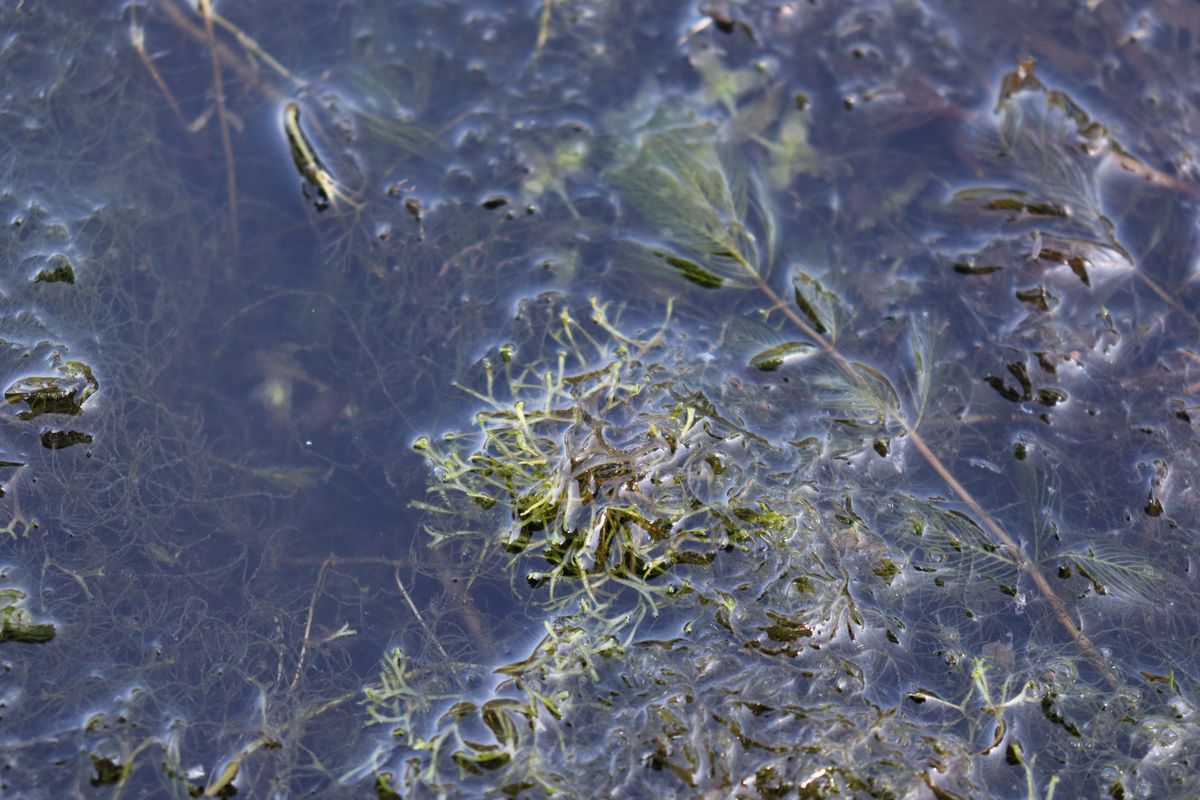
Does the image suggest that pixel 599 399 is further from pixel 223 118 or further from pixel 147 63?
pixel 147 63

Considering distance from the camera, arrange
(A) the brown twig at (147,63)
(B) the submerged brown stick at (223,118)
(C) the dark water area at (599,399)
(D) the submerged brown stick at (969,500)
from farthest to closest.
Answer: (A) the brown twig at (147,63) < (B) the submerged brown stick at (223,118) < (D) the submerged brown stick at (969,500) < (C) the dark water area at (599,399)

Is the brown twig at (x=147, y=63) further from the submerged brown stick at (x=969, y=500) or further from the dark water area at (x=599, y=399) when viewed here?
the submerged brown stick at (x=969, y=500)

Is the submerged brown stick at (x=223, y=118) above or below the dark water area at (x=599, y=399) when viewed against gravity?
above

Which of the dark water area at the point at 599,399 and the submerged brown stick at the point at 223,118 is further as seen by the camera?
the submerged brown stick at the point at 223,118

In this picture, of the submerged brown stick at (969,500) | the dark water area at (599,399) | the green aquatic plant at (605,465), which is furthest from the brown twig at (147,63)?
the submerged brown stick at (969,500)

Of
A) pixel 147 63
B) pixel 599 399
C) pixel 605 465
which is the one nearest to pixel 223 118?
pixel 147 63

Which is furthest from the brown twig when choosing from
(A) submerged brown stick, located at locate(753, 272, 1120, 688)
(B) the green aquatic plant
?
(A) submerged brown stick, located at locate(753, 272, 1120, 688)

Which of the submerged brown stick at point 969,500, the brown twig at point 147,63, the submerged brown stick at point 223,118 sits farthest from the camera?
the brown twig at point 147,63

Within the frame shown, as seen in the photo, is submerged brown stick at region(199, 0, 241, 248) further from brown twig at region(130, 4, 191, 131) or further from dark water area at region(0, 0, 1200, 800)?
brown twig at region(130, 4, 191, 131)

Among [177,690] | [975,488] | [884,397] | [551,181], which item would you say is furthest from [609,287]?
[177,690]
